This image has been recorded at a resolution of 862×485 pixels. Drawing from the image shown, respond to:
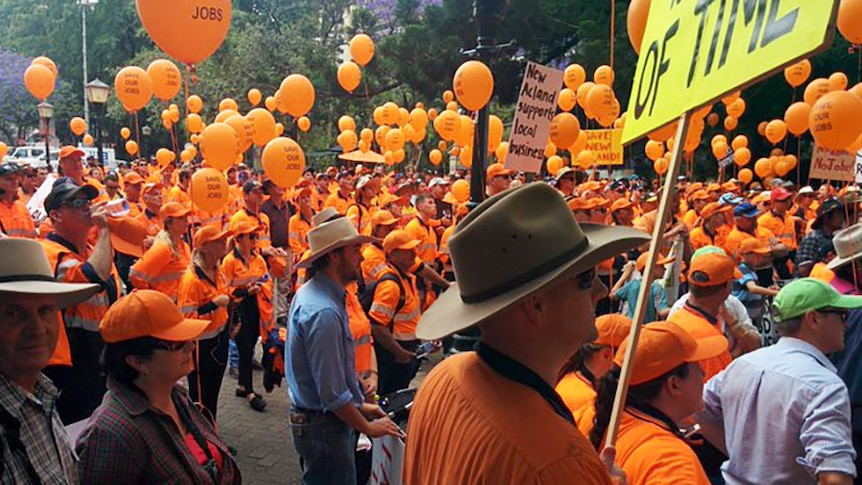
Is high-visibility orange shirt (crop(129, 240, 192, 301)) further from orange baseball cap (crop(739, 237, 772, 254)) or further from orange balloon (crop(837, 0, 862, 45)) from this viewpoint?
orange balloon (crop(837, 0, 862, 45))

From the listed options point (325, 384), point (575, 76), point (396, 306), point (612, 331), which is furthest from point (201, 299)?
point (575, 76)

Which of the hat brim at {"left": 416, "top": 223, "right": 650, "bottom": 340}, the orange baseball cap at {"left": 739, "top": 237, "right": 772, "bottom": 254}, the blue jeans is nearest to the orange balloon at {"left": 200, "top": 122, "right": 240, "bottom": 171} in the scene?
the blue jeans

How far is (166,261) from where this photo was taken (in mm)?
5785

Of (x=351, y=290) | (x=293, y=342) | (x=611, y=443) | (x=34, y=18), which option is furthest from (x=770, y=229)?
(x=34, y=18)

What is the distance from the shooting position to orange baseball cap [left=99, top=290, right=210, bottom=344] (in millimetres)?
2752

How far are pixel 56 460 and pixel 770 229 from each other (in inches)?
416

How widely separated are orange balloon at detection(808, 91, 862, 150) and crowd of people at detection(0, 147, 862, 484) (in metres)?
1.62

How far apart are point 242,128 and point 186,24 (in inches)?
230

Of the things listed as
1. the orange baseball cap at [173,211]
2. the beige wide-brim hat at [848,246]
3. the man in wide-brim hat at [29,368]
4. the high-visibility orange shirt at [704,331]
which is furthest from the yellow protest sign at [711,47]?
the orange baseball cap at [173,211]

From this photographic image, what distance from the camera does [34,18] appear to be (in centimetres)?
4953

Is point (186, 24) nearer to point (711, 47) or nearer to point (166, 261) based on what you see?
point (166, 261)

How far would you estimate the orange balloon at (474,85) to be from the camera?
7836 mm

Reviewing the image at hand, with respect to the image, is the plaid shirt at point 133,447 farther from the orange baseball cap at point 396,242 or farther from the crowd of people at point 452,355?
the orange baseball cap at point 396,242

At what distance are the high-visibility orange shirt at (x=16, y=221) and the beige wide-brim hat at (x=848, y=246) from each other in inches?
302
